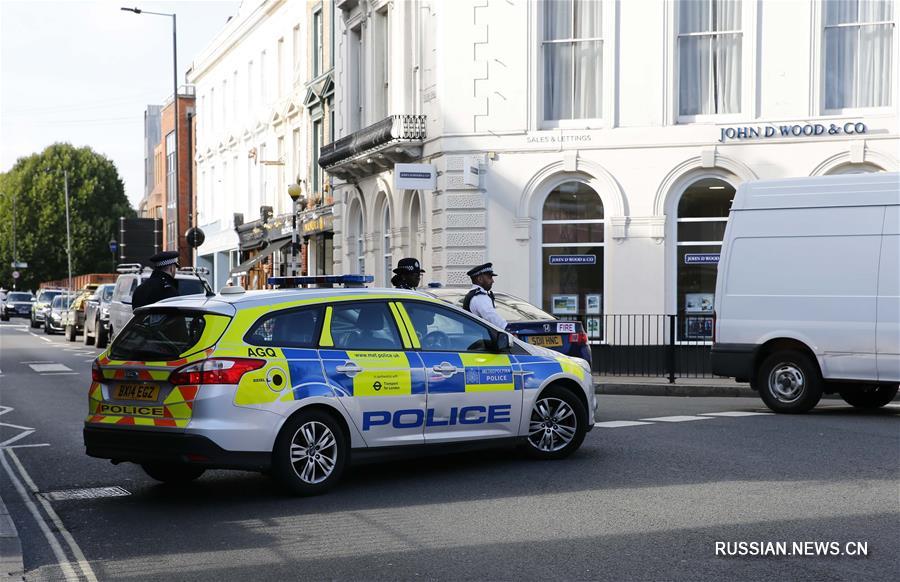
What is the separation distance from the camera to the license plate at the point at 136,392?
348 inches

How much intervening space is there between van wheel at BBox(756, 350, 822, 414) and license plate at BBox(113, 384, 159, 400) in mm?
8815

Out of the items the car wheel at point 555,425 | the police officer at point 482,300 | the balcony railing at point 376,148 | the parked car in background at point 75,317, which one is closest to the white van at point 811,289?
the police officer at point 482,300

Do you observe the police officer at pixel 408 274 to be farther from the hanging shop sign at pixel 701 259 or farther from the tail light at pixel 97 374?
the hanging shop sign at pixel 701 259

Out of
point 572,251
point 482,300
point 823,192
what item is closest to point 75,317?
point 572,251

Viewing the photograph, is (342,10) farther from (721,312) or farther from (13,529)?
(13,529)

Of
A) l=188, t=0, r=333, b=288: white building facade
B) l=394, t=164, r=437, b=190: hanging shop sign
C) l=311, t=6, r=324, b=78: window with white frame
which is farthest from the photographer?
l=188, t=0, r=333, b=288: white building facade

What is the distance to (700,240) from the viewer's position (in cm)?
2377

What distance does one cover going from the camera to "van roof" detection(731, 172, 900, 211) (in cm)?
1471

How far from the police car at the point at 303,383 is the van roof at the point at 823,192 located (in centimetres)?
586

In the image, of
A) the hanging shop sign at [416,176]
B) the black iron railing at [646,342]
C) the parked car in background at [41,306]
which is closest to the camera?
the black iron railing at [646,342]

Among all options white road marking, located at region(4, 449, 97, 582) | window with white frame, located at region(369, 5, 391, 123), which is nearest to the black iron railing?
window with white frame, located at region(369, 5, 391, 123)

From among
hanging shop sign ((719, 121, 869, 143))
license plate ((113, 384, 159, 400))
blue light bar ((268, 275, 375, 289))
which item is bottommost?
license plate ((113, 384, 159, 400))

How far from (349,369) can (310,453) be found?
2.29 ft

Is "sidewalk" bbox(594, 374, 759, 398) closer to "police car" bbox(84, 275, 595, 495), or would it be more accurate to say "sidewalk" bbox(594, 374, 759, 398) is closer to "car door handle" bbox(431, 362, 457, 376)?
"police car" bbox(84, 275, 595, 495)
